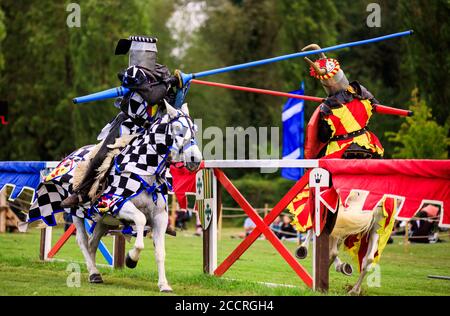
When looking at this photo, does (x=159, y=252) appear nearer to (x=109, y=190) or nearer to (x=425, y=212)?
(x=109, y=190)

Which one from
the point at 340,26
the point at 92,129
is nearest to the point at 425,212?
the point at 92,129

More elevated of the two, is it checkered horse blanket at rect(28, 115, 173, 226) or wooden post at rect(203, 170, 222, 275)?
checkered horse blanket at rect(28, 115, 173, 226)

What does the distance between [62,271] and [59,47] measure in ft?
70.5

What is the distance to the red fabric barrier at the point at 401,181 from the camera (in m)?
7.58

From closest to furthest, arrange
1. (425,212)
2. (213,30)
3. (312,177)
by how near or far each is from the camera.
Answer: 1. (312,177)
2. (425,212)
3. (213,30)

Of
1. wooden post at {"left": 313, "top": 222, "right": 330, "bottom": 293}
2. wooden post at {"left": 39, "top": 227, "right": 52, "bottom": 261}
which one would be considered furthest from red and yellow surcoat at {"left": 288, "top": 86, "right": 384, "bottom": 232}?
wooden post at {"left": 39, "top": 227, "right": 52, "bottom": 261}

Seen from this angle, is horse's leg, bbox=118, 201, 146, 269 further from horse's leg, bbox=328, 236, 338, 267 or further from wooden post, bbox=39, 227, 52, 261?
wooden post, bbox=39, 227, 52, 261

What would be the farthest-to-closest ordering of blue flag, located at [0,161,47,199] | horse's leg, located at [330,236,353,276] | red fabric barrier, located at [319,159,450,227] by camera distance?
blue flag, located at [0,161,47,199], horse's leg, located at [330,236,353,276], red fabric barrier, located at [319,159,450,227]

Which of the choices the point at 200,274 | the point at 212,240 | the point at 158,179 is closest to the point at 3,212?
the point at 200,274

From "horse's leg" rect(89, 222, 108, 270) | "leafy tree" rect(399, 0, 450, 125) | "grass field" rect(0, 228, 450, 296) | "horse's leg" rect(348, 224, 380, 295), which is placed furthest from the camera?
"leafy tree" rect(399, 0, 450, 125)

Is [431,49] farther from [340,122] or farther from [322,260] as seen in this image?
[322,260]

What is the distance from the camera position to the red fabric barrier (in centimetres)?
758

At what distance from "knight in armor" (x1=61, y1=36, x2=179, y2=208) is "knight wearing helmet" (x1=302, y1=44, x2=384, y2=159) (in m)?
1.67

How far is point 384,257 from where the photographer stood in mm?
15578
